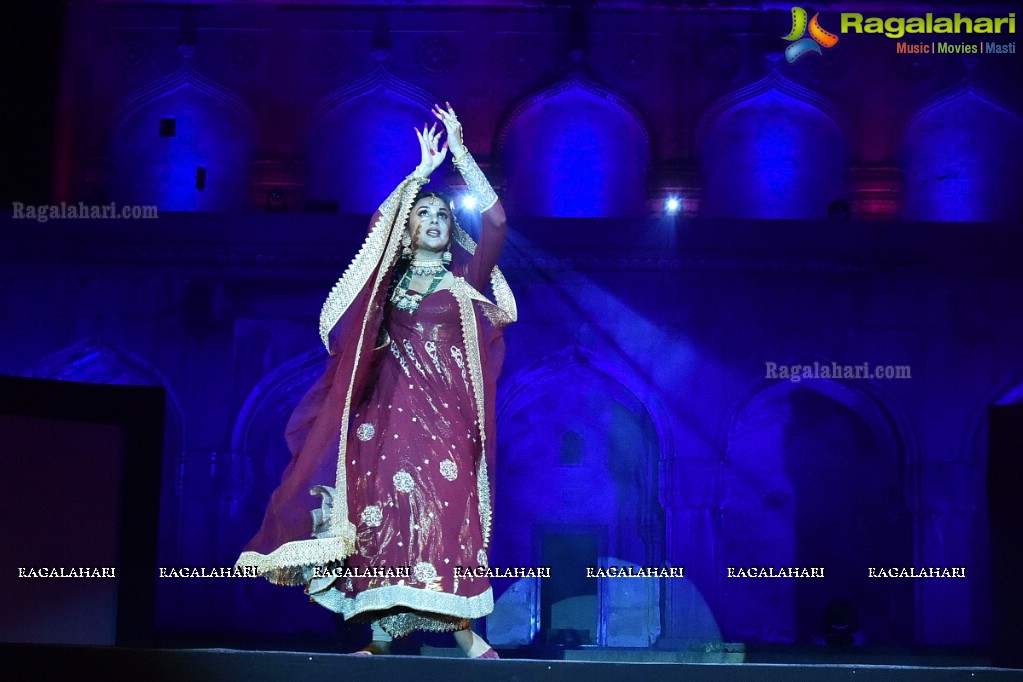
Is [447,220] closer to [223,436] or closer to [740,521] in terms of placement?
[223,436]

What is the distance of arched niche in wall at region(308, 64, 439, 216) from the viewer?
11.3m

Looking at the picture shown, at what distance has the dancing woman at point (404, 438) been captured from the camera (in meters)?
4.35

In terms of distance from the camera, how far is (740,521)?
35.8 ft

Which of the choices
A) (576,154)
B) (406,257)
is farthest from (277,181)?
(406,257)

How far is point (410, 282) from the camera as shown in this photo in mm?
4746

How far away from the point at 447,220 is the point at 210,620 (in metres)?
6.11

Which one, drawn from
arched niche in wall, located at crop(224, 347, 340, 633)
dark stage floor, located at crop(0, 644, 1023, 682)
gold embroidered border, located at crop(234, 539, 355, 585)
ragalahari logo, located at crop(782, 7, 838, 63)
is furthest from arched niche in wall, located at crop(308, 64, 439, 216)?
dark stage floor, located at crop(0, 644, 1023, 682)

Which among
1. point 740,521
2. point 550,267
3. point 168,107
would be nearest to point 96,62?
point 168,107

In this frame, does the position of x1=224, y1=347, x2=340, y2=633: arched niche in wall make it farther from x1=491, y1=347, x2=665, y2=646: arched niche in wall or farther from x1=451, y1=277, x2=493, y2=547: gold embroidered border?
x1=451, y1=277, x2=493, y2=547: gold embroidered border

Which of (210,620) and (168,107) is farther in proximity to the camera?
(168,107)

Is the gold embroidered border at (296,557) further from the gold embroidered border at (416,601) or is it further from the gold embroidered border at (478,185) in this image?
the gold embroidered border at (478,185)

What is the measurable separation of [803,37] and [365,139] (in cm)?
380

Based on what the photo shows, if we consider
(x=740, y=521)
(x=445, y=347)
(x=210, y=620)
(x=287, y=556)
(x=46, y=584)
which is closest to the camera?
(x=287, y=556)

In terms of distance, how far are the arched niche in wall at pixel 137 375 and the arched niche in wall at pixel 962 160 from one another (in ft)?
20.3
